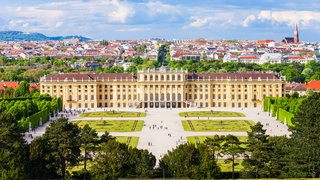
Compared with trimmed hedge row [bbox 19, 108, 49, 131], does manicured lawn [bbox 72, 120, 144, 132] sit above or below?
below

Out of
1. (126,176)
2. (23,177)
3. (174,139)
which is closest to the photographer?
(23,177)

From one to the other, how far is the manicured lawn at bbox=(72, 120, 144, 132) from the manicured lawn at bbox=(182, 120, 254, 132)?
5.68 meters

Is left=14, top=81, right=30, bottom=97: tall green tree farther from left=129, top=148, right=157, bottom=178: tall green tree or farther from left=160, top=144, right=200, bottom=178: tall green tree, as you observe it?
left=160, top=144, right=200, bottom=178: tall green tree

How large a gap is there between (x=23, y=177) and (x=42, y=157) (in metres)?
4.49

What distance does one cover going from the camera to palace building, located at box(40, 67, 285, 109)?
9769 cm

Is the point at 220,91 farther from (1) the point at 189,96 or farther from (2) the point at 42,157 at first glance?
(2) the point at 42,157

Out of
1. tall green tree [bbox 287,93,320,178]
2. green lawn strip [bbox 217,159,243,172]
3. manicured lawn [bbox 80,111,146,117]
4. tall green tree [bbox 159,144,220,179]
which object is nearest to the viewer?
tall green tree [bbox 159,144,220,179]

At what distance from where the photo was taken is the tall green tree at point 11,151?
3344 cm

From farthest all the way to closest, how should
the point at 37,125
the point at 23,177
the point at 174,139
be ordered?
the point at 37,125 < the point at 174,139 < the point at 23,177

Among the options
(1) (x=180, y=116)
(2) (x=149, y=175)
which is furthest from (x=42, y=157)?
(1) (x=180, y=116)

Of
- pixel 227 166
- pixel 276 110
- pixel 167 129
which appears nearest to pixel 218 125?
pixel 167 129

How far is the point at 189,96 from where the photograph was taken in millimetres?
98750

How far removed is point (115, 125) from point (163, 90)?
27136 mm

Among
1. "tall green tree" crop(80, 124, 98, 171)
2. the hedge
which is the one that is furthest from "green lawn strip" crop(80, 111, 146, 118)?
"tall green tree" crop(80, 124, 98, 171)
